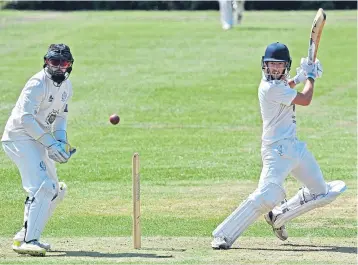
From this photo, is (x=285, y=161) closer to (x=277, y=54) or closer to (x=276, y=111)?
(x=276, y=111)

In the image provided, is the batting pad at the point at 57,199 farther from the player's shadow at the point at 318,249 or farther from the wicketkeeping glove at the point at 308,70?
the wicketkeeping glove at the point at 308,70

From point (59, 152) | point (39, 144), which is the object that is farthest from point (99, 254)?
point (39, 144)

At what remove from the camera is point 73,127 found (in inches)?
891

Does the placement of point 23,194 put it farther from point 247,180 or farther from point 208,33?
point 208,33

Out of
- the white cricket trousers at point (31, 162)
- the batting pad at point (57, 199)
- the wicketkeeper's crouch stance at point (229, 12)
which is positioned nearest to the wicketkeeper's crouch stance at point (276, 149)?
the batting pad at point (57, 199)

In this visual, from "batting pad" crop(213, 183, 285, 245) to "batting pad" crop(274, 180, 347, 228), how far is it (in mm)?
455

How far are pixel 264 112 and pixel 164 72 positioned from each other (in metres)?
19.8

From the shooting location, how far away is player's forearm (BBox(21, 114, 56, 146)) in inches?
450

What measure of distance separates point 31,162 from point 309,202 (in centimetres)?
288

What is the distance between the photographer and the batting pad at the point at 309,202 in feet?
40.2

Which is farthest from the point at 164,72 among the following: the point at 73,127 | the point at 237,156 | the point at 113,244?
the point at 113,244

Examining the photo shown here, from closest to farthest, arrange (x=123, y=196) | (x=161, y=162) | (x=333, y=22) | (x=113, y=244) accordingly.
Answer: (x=113, y=244)
(x=123, y=196)
(x=161, y=162)
(x=333, y=22)

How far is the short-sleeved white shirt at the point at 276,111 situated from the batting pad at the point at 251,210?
49 cm

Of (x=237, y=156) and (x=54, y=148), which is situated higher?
(x=54, y=148)
